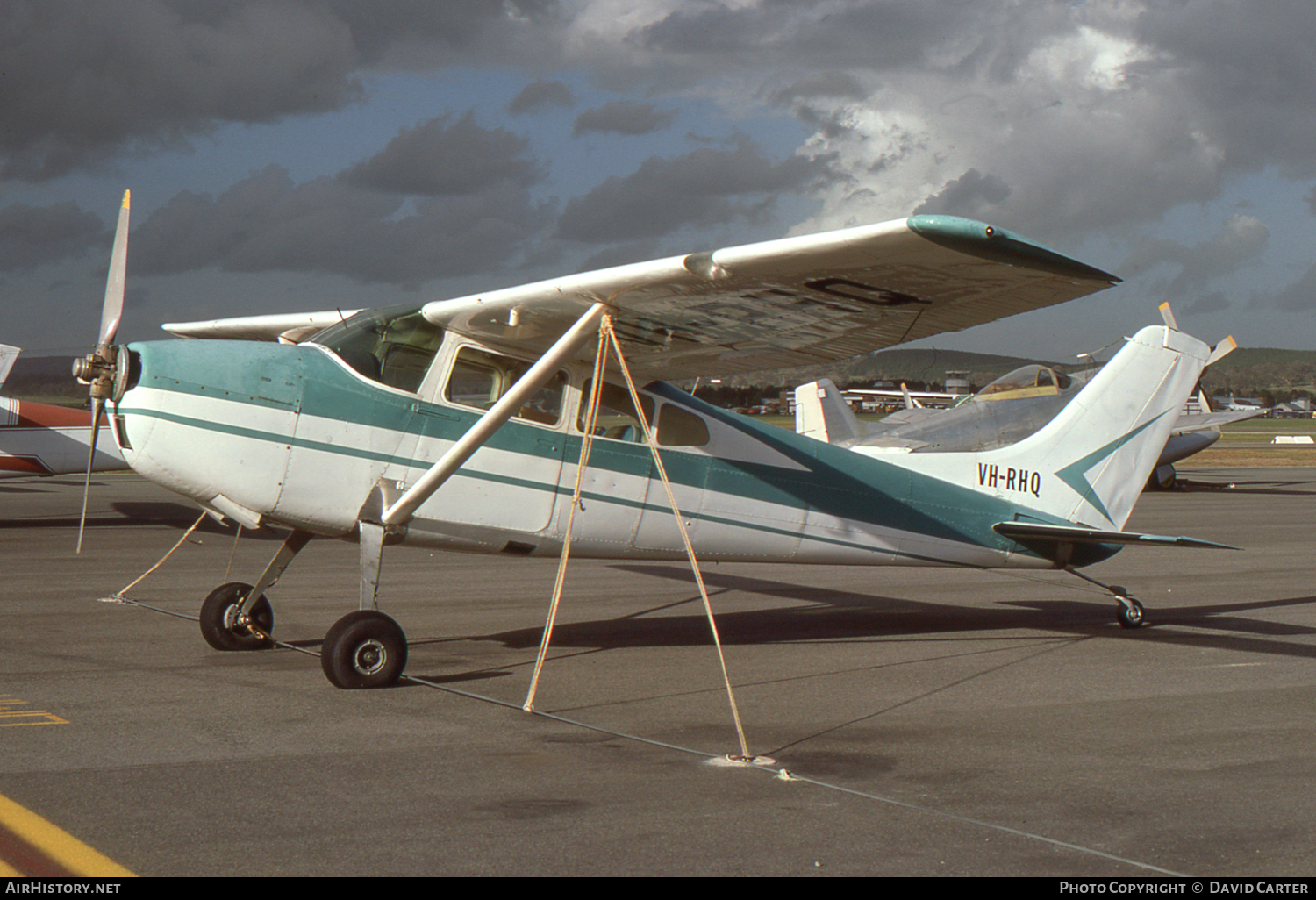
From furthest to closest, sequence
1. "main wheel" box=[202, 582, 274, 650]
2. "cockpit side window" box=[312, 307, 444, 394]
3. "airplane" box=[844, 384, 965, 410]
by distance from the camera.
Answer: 1. "airplane" box=[844, 384, 965, 410]
2. "main wheel" box=[202, 582, 274, 650]
3. "cockpit side window" box=[312, 307, 444, 394]

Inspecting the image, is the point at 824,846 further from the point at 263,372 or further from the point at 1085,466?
the point at 1085,466

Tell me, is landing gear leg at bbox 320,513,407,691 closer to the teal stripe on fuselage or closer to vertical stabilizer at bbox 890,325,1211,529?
the teal stripe on fuselage

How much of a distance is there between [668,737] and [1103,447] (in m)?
6.15

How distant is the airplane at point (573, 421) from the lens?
6.38 metres

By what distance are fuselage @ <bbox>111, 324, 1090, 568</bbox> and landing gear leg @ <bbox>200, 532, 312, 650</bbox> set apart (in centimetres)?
87

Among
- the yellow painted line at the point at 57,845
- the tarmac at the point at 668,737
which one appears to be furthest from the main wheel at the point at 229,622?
the yellow painted line at the point at 57,845

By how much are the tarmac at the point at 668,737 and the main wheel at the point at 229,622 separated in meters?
0.11

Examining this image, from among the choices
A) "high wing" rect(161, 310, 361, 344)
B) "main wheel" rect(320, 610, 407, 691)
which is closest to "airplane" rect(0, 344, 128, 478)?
"high wing" rect(161, 310, 361, 344)

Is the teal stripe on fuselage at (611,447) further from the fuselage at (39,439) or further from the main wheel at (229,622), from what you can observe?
the fuselage at (39,439)

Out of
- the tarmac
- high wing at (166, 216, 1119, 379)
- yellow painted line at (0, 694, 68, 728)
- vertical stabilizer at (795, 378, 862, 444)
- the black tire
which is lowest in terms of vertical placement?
yellow painted line at (0, 694, 68, 728)

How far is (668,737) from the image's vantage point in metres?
5.91

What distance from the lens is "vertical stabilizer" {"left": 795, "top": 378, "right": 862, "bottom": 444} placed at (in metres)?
22.8

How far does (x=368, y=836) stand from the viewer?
161 inches

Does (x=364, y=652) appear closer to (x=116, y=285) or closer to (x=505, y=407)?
(x=505, y=407)
